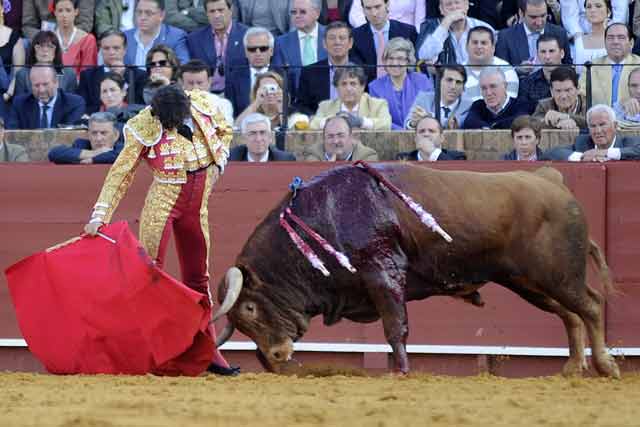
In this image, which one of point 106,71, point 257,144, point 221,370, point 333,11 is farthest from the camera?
point 333,11

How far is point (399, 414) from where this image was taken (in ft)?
20.9

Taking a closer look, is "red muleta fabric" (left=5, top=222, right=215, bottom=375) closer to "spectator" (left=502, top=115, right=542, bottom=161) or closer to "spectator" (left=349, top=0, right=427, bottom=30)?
"spectator" (left=502, top=115, right=542, bottom=161)

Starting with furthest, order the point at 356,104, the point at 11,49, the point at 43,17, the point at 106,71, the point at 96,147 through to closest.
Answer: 1. the point at 43,17
2. the point at 11,49
3. the point at 106,71
4. the point at 356,104
5. the point at 96,147

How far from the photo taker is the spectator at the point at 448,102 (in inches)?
411

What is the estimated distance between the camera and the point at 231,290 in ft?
26.2

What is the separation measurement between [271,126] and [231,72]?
0.57m

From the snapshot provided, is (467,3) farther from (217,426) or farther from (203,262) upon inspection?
(217,426)

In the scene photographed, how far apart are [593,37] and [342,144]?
6.46 feet

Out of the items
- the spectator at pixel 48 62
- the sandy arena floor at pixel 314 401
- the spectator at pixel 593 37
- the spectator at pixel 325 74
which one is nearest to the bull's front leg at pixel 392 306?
the sandy arena floor at pixel 314 401

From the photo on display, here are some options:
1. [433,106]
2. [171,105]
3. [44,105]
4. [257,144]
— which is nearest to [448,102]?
[433,106]

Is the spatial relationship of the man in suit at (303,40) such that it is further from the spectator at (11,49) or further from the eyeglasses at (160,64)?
the spectator at (11,49)

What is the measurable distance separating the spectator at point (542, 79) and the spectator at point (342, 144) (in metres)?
1.09

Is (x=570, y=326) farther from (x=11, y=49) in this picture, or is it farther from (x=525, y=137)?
(x=11, y=49)

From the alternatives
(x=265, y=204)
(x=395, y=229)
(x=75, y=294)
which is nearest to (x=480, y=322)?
(x=265, y=204)
